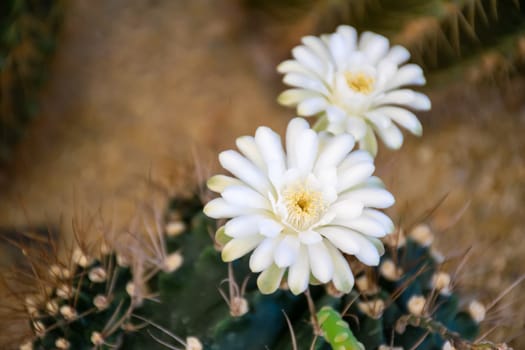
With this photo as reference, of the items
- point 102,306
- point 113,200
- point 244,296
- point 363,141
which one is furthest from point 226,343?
point 113,200

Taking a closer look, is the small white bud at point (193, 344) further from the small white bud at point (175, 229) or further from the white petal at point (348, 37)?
the white petal at point (348, 37)

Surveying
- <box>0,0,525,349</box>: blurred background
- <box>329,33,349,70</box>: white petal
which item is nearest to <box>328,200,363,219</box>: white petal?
<box>329,33,349,70</box>: white petal

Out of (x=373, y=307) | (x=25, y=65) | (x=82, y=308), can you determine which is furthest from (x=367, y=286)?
(x=25, y=65)

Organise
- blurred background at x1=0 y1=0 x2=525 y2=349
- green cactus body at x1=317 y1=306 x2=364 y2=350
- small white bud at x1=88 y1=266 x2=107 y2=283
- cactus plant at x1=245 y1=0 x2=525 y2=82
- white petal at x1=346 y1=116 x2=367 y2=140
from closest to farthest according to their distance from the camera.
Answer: green cactus body at x1=317 y1=306 x2=364 y2=350 < white petal at x1=346 y1=116 x2=367 y2=140 < small white bud at x1=88 y1=266 x2=107 y2=283 < cactus plant at x1=245 y1=0 x2=525 y2=82 < blurred background at x1=0 y1=0 x2=525 y2=349

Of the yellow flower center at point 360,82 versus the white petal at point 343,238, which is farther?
the yellow flower center at point 360,82

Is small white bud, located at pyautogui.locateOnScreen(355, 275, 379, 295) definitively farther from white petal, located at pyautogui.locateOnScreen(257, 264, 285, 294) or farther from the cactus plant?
the cactus plant

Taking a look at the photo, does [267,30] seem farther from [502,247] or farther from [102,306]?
[102,306]

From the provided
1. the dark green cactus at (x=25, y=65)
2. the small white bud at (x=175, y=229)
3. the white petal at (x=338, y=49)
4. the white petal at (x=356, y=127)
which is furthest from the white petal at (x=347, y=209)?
the dark green cactus at (x=25, y=65)
